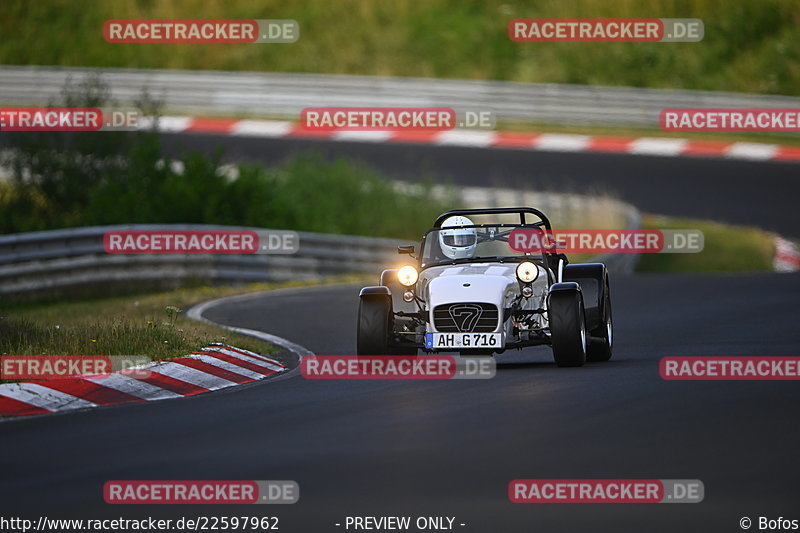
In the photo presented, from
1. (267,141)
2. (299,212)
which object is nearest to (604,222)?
(299,212)

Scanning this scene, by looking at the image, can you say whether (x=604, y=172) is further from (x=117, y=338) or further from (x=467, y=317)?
(x=117, y=338)

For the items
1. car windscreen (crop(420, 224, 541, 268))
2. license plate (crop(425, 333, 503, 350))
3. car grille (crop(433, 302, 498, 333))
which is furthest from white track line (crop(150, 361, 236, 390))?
car windscreen (crop(420, 224, 541, 268))

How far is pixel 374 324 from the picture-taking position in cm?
1264

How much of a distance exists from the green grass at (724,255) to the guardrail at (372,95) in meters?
8.17

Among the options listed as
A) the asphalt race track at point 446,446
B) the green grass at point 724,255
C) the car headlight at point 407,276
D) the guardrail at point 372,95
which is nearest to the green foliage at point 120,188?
the green grass at point 724,255

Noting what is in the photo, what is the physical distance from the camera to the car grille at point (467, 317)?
12.3m

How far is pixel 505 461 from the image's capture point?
8281 mm

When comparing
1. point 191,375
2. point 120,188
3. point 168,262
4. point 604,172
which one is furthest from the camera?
point 604,172

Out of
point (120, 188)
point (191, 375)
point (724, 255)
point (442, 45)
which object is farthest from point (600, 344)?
point (442, 45)

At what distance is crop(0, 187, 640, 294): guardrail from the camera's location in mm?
20781

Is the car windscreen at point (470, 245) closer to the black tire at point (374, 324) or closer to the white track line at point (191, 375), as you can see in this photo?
the black tire at point (374, 324)

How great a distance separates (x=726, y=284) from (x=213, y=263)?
24.7 ft

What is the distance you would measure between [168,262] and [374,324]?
34.2 feet

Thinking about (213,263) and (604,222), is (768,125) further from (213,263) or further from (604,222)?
(213,263)
